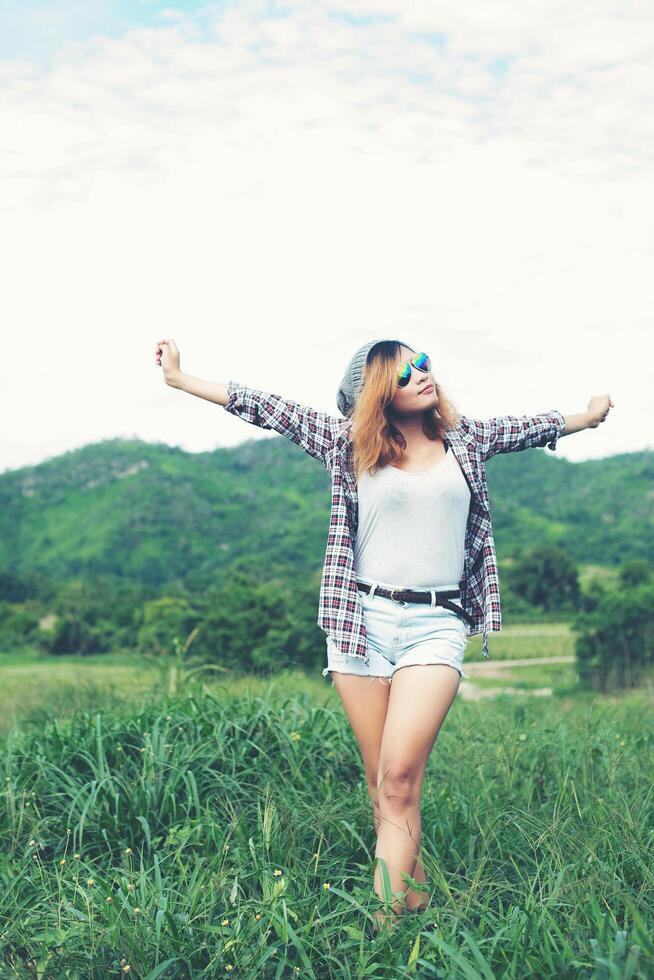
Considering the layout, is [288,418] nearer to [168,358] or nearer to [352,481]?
[352,481]

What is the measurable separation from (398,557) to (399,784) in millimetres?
688

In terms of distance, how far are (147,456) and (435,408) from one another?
60.3m

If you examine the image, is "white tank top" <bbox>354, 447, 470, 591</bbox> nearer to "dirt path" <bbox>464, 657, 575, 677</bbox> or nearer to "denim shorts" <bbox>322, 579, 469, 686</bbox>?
"denim shorts" <bbox>322, 579, 469, 686</bbox>

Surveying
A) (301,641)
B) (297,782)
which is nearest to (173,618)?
(301,641)

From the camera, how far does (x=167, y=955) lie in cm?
244

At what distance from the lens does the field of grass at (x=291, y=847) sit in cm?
241

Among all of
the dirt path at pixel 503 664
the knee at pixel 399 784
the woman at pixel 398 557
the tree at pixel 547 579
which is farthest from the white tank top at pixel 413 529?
the tree at pixel 547 579

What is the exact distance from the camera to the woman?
9.30ft

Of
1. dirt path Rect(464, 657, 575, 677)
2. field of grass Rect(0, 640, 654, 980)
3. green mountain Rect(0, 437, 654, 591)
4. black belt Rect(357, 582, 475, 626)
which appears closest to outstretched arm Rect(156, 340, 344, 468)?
black belt Rect(357, 582, 475, 626)

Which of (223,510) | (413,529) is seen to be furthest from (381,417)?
(223,510)

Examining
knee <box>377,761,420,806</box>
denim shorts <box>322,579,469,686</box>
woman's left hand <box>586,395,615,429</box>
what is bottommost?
knee <box>377,761,420,806</box>

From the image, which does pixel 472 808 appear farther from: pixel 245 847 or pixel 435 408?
pixel 435 408

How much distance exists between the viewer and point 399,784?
281 centimetres

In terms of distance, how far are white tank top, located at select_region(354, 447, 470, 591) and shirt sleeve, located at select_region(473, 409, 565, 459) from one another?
354mm
